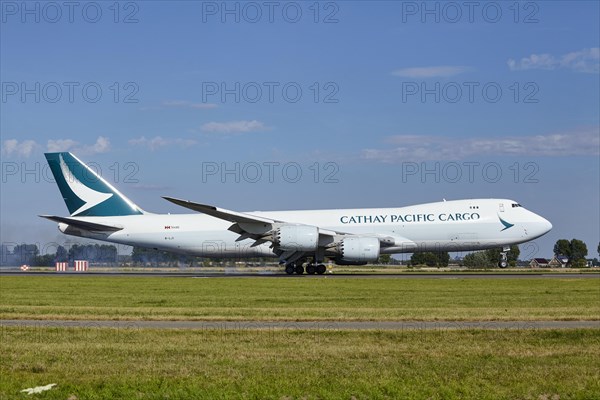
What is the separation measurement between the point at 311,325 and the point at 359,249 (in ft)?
93.9

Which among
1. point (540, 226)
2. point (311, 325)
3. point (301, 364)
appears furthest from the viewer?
point (540, 226)

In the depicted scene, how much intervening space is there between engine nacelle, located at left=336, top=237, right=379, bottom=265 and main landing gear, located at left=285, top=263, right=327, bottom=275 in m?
2.89

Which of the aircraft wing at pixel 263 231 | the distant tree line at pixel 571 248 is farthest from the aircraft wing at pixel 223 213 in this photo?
the distant tree line at pixel 571 248

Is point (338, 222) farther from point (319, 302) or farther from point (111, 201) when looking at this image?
point (319, 302)

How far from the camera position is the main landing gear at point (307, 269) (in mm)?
51344

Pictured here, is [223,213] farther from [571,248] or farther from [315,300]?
[571,248]

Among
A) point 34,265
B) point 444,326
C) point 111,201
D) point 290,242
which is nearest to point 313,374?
point 444,326

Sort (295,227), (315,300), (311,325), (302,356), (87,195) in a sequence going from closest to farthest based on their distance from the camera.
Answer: (302,356), (311,325), (315,300), (295,227), (87,195)

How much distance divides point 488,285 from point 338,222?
16.1 m

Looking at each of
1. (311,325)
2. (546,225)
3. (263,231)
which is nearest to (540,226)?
(546,225)

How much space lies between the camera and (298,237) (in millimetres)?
48031

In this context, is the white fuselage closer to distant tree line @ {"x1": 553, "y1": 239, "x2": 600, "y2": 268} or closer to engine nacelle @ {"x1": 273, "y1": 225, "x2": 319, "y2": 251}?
engine nacelle @ {"x1": 273, "y1": 225, "x2": 319, "y2": 251}

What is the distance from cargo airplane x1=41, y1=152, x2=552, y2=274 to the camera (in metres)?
48.8

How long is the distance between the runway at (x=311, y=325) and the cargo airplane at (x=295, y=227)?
26.9 meters
